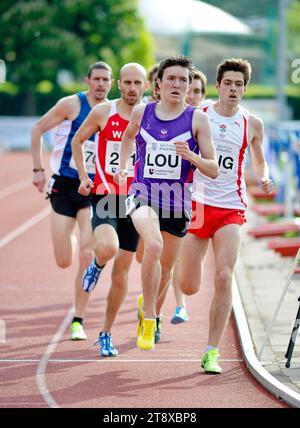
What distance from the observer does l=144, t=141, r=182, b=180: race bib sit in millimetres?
8672

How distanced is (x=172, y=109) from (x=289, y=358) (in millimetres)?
1962

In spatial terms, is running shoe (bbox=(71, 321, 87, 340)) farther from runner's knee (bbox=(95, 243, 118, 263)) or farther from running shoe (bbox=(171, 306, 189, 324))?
runner's knee (bbox=(95, 243, 118, 263))

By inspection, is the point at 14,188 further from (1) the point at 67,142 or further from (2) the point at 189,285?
(2) the point at 189,285

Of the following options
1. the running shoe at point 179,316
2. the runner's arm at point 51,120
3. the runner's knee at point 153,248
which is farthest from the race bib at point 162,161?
the running shoe at point 179,316

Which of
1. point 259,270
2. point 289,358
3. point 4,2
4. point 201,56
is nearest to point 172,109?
point 289,358

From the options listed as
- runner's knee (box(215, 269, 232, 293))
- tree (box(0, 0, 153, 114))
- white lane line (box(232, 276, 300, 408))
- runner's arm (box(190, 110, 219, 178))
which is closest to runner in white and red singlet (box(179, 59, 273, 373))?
runner's knee (box(215, 269, 232, 293))

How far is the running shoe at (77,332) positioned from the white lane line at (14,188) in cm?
1799

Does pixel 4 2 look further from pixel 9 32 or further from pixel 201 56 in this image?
pixel 201 56

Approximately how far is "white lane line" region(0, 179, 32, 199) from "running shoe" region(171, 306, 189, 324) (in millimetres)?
17333

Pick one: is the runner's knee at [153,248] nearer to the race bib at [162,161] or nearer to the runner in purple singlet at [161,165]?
the runner in purple singlet at [161,165]

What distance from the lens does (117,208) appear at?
9.41 m

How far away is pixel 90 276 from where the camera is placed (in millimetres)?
9633

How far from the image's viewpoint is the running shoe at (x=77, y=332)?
10.2 m

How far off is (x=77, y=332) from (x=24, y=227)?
10.9 meters
